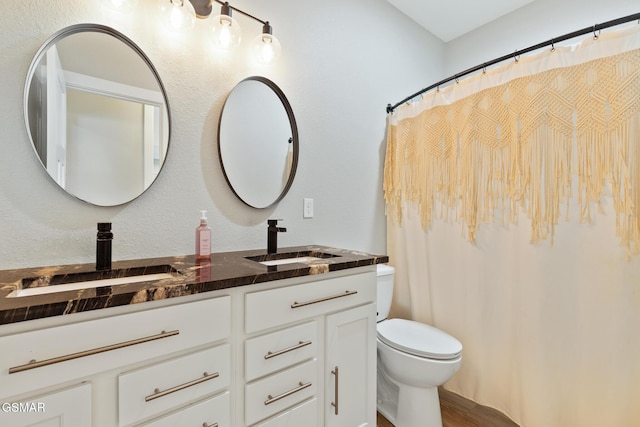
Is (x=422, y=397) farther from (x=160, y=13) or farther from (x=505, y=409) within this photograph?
(x=160, y=13)

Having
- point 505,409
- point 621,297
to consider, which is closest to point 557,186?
point 621,297

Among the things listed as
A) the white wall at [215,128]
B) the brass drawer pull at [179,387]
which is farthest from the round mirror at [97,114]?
the brass drawer pull at [179,387]

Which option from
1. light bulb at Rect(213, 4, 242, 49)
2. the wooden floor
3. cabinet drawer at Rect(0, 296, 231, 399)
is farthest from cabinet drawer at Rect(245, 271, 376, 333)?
light bulb at Rect(213, 4, 242, 49)

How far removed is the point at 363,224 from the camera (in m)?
2.04

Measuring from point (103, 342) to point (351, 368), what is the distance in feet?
3.05

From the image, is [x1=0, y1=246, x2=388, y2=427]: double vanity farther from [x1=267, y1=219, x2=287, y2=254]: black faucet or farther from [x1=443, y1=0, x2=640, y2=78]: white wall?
[x1=443, y1=0, x2=640, y2=78]: white wall

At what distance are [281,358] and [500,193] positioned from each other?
133cm

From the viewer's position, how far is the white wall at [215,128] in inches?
40.5

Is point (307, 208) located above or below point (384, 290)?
above

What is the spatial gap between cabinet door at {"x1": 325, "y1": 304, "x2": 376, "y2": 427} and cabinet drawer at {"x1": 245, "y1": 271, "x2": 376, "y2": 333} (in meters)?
0.06

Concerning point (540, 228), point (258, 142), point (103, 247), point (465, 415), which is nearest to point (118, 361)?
point (103, 247)

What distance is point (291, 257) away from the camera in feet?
4.93

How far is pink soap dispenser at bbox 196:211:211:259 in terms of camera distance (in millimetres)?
1260

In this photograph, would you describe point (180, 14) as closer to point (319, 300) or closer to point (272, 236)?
point (272, 236)
